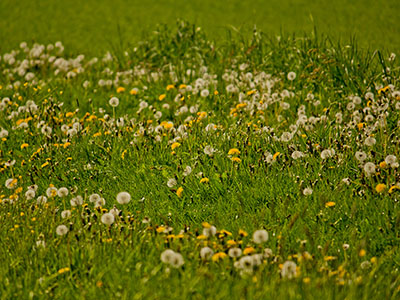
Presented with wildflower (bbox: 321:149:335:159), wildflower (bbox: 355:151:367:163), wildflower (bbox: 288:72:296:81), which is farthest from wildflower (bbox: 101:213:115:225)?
wildflower (bbox: 288:72:296:81)

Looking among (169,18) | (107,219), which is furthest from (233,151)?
(169,18)

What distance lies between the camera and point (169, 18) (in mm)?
9453

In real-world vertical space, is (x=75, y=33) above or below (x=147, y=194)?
above

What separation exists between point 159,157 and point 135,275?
178 cm

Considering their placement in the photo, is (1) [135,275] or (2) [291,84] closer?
(1) [135,275]

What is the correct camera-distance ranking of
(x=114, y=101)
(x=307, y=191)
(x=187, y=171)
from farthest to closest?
(x=114, y=101), (x=187, y=171), (x=307, y=191)

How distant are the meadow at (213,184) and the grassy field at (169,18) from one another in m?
1.97

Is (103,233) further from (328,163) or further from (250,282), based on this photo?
(328,163)

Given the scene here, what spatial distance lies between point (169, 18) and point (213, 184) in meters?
6.26

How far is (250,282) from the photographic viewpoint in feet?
8.46

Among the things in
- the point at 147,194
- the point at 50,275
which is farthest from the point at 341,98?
the point at 50,275

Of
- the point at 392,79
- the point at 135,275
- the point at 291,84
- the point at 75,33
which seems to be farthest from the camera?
the point at 75,33

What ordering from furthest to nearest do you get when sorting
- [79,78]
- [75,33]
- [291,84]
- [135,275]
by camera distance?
[75,33] < [79,78] < [291,84] < [135,275]

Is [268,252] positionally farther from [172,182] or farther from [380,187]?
[172,182]
